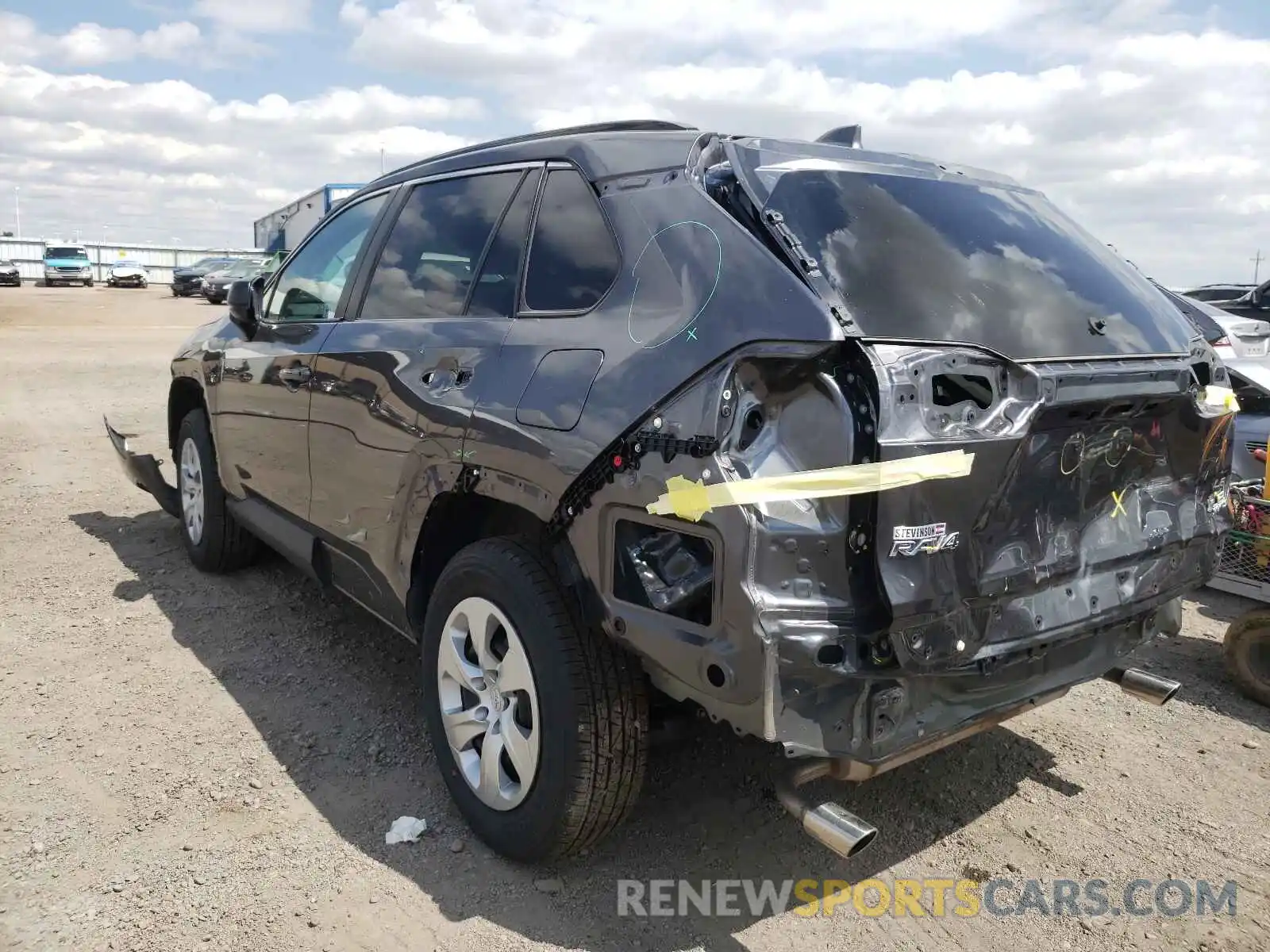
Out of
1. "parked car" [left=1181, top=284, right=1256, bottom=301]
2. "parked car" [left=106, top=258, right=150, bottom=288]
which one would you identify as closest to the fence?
"parked car" [left=106, top=258, right=150, bottom=288]

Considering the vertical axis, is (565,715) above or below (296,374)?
below

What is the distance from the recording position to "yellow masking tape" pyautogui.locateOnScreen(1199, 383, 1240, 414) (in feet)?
9.30

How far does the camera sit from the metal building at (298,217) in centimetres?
2712

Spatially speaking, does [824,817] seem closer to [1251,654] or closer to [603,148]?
[603,148]

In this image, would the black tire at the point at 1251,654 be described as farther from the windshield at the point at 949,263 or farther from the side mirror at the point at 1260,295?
the side mirror at the point at 1260,295

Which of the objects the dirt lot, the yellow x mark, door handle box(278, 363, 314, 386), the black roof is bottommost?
the dirt lot

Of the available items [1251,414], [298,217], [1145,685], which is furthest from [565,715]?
[298,217]

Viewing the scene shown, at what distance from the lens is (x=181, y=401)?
5.55 meters

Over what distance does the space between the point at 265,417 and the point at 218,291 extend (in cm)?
3142

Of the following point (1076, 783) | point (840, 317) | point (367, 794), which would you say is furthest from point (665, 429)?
point (1076, 783)

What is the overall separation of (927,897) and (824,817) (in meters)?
0.72

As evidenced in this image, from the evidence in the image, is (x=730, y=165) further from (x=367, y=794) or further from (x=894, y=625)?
(x=367, y=794)

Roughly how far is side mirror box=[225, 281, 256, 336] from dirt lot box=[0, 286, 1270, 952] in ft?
4.49

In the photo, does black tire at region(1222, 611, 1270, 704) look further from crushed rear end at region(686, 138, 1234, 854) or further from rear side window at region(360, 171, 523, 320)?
rear side window at region(360, 171, 523, 320)
